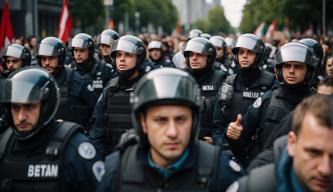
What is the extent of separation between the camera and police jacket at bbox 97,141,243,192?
307 cm

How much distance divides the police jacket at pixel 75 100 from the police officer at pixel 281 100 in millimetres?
2240

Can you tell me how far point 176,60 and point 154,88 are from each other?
33.5ft

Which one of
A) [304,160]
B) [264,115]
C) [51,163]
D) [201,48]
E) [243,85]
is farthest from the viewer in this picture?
[201,48]

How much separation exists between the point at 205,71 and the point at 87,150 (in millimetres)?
3982

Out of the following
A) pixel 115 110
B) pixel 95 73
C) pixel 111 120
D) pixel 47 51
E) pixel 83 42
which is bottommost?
pixel 111 120

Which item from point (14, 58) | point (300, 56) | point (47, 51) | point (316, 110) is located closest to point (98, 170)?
point (316, 110)

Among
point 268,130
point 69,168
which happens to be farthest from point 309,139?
point 268,130

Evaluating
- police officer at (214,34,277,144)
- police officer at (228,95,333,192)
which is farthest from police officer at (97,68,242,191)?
police officer at (214,34,277,144)

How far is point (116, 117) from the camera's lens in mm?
6066

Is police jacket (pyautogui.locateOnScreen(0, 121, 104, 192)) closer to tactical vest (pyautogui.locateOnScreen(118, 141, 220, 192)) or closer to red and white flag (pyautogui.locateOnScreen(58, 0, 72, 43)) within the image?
tactical vest (pyautogui.locateOnScreen(118, 141, 220, 192))

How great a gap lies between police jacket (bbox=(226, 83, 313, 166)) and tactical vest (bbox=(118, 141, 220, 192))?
2.09 metres

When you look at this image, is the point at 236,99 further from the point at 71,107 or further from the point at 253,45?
the point at 71,107

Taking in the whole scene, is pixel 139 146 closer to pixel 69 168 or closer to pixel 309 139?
pixel 69 168

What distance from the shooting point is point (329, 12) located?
33219 mm
